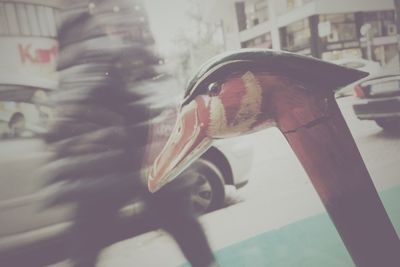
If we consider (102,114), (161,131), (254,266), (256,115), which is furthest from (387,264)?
(102,114)

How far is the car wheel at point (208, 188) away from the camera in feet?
3.77

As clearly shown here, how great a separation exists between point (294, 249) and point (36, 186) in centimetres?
77

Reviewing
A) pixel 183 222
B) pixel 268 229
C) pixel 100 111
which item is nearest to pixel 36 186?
pixel 100 111

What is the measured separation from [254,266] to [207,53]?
0.63 m

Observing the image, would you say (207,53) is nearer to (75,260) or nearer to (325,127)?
(325,127)

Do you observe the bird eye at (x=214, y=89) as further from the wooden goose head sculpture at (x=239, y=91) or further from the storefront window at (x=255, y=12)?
the storefront window at (x=255, y=12)

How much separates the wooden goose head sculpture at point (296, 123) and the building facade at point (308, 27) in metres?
0.32

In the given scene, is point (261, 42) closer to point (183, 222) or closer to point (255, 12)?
point (255, 12)

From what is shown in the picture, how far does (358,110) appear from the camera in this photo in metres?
1.20

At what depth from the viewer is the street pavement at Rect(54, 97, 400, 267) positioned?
1051mm

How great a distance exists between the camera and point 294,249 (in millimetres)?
1104

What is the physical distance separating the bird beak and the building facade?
14.0 inches

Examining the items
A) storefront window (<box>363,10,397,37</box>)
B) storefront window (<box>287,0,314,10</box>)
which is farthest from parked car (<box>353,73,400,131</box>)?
storefront window (<box>287,0,314,10</box>)

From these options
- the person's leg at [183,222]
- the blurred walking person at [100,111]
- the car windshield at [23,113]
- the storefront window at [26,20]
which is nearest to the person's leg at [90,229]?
the blurred walking person at [100,111]
